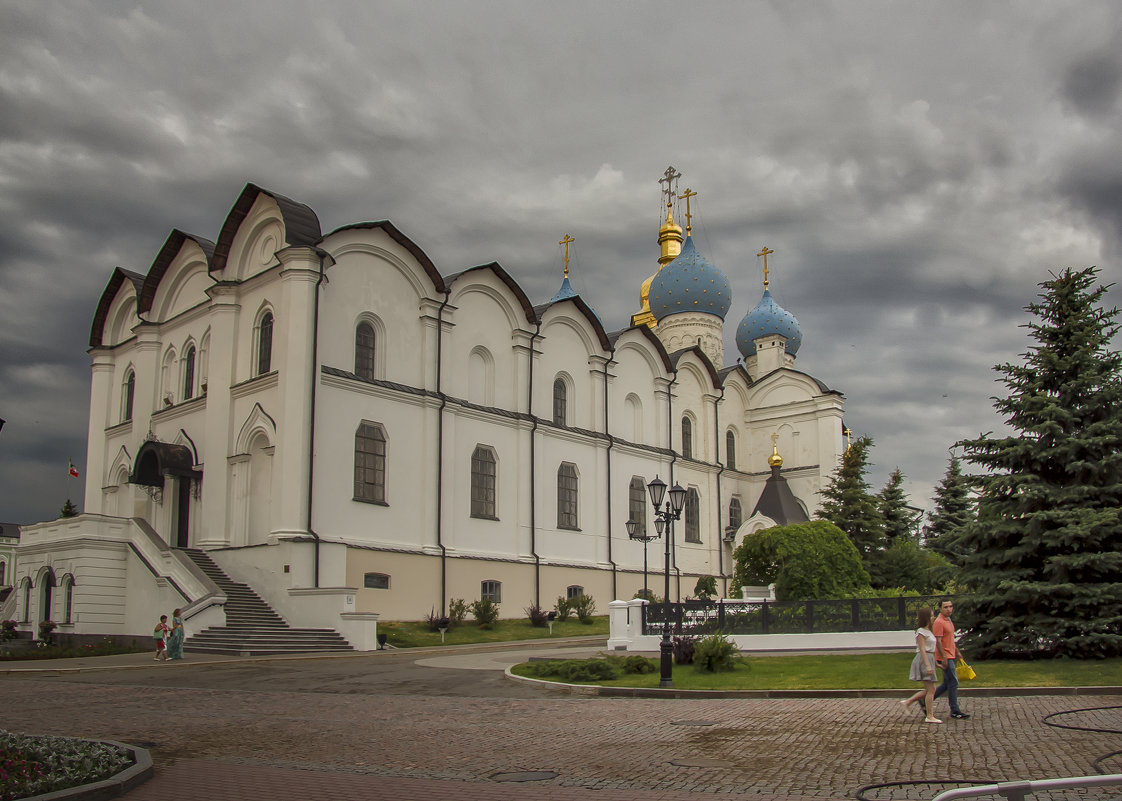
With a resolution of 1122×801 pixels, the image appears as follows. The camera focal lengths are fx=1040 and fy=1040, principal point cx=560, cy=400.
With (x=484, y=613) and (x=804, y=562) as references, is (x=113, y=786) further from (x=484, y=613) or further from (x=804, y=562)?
(x=804, y=562)

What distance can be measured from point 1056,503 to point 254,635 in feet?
61.3

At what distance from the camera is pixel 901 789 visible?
7836 millimetres

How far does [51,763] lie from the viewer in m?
8.10

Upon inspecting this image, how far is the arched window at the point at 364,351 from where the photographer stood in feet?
104

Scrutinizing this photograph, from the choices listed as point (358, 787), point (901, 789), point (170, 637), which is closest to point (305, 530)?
point (170, 637)

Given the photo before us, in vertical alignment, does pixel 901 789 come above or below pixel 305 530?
below

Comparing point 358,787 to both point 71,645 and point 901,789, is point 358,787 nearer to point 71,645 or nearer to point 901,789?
point 901,789

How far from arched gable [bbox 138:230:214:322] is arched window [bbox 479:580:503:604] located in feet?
43.2

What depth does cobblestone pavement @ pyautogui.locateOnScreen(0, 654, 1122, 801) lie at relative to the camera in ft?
27.2

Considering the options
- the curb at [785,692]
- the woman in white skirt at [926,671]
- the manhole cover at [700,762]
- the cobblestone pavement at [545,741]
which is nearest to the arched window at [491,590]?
the curb at [785,692]

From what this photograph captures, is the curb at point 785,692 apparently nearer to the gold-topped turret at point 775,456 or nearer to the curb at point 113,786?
the curb at point 113,786

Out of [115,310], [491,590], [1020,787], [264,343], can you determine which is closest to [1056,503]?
[1020,787]

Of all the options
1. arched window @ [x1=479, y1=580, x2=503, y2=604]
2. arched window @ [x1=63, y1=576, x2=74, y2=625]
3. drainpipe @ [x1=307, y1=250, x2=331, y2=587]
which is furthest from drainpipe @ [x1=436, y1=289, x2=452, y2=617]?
arched window @ [x1=63, y1=576, x2=74, y2=625]

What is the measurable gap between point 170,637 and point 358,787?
678 inches
